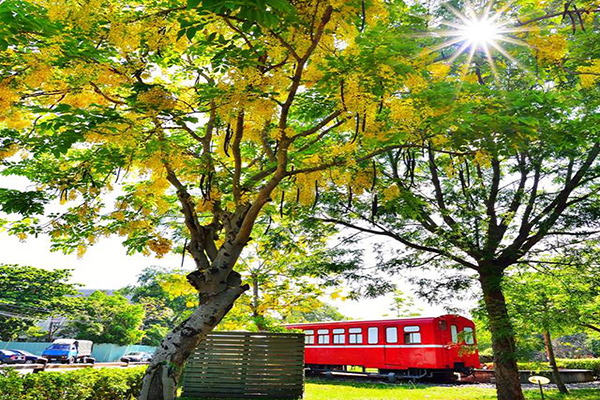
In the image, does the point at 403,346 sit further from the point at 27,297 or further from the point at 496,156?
the point at 27,297

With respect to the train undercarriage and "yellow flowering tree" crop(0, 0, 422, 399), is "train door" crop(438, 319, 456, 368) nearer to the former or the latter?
the train undercarriage

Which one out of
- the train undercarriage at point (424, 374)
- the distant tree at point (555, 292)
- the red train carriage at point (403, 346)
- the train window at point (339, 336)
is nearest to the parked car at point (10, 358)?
the red train carriage at point (403, 346)

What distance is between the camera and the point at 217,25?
12.3 feet

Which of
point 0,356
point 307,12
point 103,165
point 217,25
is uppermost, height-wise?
point 217,25

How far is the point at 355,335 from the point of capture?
47.3 ft

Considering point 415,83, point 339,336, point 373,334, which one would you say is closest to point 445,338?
point 373,334

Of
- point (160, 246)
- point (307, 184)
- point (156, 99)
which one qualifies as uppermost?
point (156, 99)

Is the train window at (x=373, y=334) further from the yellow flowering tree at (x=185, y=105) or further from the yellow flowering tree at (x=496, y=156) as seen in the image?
the yellow flowering tree at (x=185, y=105)

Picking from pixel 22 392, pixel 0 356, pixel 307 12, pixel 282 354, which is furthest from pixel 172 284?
pixel 0 356

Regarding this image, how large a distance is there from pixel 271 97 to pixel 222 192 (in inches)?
101

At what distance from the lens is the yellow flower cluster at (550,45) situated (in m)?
4.38

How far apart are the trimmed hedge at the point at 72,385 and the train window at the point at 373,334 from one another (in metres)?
8.68

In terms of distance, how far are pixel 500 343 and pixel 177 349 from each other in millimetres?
5792

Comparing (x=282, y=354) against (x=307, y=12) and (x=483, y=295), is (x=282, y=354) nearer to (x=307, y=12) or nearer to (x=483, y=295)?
(x=483, y=295)
